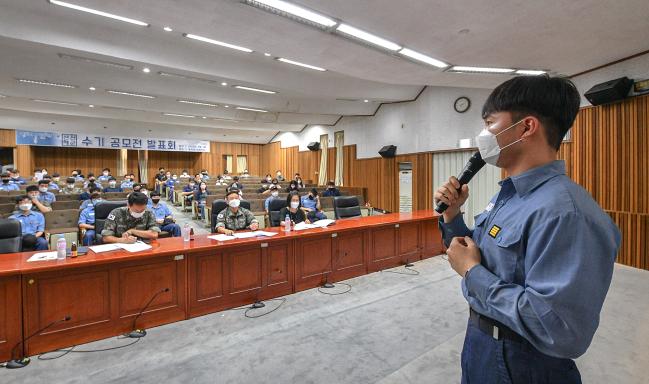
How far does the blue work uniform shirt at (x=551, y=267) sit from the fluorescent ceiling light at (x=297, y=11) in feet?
12.0

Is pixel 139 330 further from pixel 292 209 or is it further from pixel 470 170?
pixel 470 170

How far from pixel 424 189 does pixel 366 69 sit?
4.26 metres

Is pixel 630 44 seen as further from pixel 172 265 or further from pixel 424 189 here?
pixel 172 265

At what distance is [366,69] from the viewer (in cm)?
575

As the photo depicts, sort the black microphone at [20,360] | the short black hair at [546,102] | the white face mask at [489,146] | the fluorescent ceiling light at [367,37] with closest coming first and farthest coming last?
the short black hair at [546,102], the white face mask at [489,146], the black microphone at [20,360], the fluorescent ceiling light at [367,37]

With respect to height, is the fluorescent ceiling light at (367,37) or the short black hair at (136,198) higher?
the fluorescent ceiling light at (367,37)

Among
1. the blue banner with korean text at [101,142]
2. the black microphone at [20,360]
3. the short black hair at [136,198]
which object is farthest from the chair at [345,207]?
the blue banner with korean text at [101,142]

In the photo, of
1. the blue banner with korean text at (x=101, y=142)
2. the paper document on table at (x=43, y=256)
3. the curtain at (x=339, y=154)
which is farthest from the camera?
the blue banner with korean text at (x=101, y=142)

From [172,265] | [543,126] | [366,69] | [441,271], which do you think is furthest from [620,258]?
[172,265]

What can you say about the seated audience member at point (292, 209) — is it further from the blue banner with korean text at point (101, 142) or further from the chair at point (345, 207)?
the blue banner with korean text at point (101, 142)

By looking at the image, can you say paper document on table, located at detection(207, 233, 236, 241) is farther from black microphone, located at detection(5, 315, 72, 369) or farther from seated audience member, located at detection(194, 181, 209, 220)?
seated audience member, located at detection(194, 181, 209, 220)

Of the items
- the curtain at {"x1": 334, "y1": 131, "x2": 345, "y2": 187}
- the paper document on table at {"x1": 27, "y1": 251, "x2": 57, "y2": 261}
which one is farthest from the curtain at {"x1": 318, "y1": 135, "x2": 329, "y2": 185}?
the paper document on table at {"x1": 27, "y1": 251, "x2": 57, "y2": 261}

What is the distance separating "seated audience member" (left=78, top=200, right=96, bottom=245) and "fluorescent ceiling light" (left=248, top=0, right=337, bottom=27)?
409 cm

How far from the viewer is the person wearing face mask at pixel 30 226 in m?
4.35
